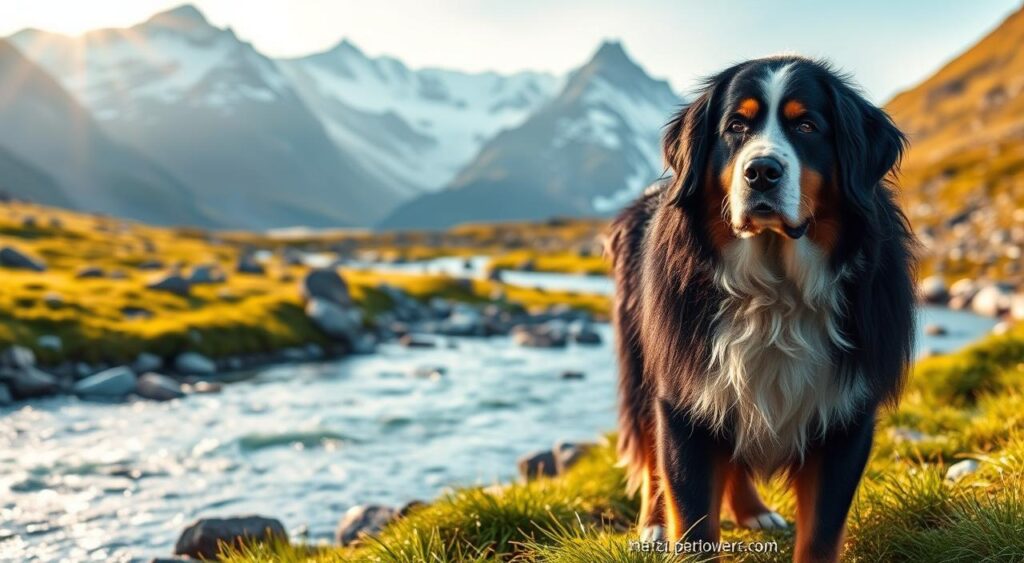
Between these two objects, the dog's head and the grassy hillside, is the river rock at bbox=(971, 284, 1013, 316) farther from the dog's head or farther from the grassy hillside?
the dog's head

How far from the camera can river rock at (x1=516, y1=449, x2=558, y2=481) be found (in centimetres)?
1127

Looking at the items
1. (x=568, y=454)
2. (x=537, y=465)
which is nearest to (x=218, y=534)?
(x=537, y=465)

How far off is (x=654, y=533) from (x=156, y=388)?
16057mm

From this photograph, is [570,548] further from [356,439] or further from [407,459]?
[356,439]

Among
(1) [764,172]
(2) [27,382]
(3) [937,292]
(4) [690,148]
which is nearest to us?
(1) [764,172]

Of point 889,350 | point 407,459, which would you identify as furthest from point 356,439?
point 889,350

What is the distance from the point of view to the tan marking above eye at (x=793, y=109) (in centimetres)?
407

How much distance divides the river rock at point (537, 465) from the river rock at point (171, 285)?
20915mm

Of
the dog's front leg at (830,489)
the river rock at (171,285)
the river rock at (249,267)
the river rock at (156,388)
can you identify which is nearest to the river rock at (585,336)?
the river rock at (171,285)

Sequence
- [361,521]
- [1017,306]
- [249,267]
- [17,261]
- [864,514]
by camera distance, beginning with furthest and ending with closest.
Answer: [249,267]
[1017,306]
[17,261]
[361,521]
[864,514]

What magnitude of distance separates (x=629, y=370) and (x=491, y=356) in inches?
809

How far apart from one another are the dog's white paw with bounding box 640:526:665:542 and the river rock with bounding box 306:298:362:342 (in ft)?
74.2

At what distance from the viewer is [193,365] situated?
21.4 metres

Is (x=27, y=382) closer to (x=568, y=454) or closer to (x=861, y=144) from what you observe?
(x=568, y=454)
